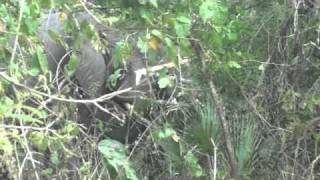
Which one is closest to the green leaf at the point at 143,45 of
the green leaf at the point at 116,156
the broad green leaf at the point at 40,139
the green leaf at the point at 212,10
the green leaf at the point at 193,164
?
the green leaf at the point at 212,10

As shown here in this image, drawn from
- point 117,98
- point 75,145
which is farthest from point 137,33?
point 117,98

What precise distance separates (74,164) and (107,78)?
81 centimetres

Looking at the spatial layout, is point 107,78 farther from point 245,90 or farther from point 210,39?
point 210,39

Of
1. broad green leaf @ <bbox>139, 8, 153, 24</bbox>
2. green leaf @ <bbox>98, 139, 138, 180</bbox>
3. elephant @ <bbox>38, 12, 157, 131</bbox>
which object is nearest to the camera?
broad green leaf @ <bbox>139, 8, 153, 24</bbox>

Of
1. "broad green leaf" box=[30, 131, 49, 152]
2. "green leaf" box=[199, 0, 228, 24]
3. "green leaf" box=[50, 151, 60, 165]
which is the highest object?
"green leaf" box=[199, 0, 228, 24]

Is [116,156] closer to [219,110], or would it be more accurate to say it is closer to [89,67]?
[219,110]

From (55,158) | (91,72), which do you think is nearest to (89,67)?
(91,72)

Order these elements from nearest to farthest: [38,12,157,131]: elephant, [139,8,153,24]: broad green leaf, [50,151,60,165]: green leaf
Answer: [139,8,153,24]: broad green leaf
[50,151,60,165]: green leaf
[38,12,157,131]: elephant

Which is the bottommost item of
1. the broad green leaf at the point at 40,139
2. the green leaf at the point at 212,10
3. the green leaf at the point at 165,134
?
the green leaf at the point at 165,134

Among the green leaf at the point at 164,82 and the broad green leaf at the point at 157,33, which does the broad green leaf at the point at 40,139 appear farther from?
Answer: the green leaf at the point at 164,82

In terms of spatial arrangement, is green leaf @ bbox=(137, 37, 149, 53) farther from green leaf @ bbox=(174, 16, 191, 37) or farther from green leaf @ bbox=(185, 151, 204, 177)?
green leaf @ bbox=(185, 151, 204, 177)

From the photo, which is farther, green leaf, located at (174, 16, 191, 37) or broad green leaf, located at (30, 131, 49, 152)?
green leaf, located at (174, 16, 191, 37)

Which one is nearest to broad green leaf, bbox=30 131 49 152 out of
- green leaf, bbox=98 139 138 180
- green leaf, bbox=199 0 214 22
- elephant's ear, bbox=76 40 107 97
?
green leaf, bbox=98 139 138 180

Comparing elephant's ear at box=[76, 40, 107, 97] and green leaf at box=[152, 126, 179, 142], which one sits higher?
elephant's ear at box=[76, 40, 107, 97]
